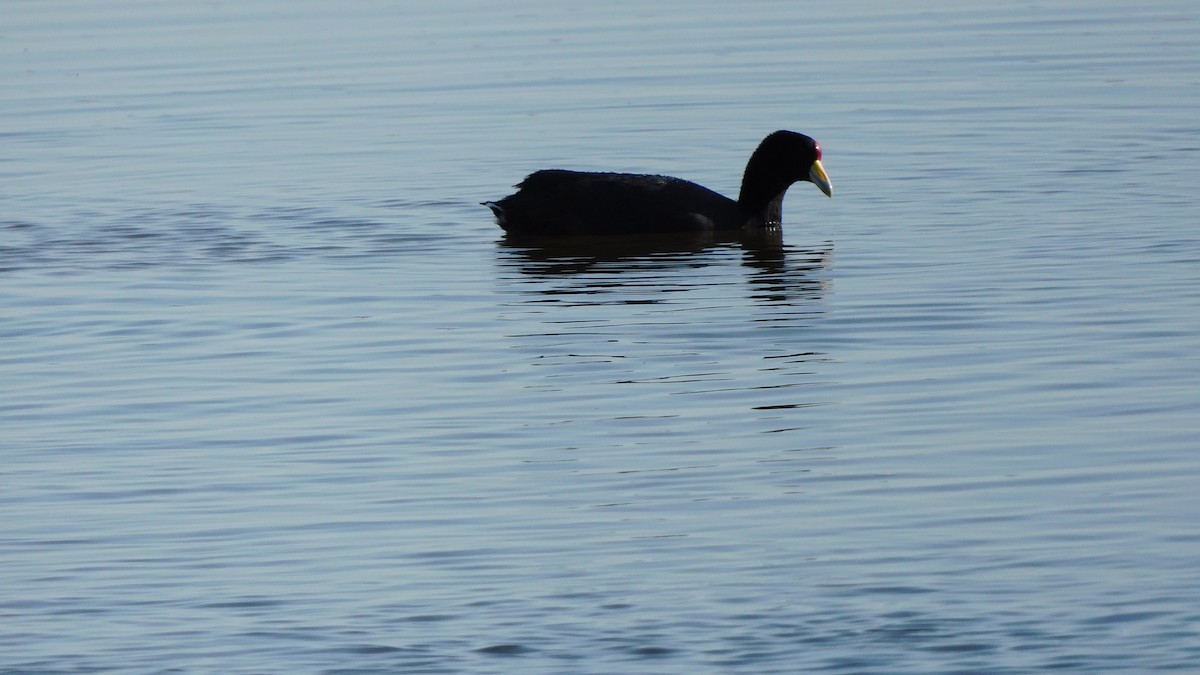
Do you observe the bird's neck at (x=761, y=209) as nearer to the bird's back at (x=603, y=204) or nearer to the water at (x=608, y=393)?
the water at (x=608, y=393)

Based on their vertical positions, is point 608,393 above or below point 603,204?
below

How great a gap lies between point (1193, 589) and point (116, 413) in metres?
5.21

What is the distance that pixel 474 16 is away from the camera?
28.7 m

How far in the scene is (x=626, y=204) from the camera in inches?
588

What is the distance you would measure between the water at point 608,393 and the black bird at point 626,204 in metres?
0.23

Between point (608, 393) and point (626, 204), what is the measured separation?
496 cm

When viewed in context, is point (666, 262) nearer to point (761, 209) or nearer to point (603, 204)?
point (603, 204)

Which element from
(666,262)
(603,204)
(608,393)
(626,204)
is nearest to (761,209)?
(626,204)

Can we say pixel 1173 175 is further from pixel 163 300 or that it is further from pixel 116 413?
pixel 116 413

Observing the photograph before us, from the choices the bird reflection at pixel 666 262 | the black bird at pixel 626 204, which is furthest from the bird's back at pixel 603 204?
the bird reflection at pixel 666 262

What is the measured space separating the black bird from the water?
0.75 ft

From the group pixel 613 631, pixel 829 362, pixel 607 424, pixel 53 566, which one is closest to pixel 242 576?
pixel 53 566

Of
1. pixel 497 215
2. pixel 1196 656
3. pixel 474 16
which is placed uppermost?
pixel 474 16

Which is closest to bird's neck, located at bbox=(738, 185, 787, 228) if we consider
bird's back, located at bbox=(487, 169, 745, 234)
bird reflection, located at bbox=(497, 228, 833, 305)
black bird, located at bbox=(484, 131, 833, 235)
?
black bird, located at bbox=(484, 131, 833, 235)
